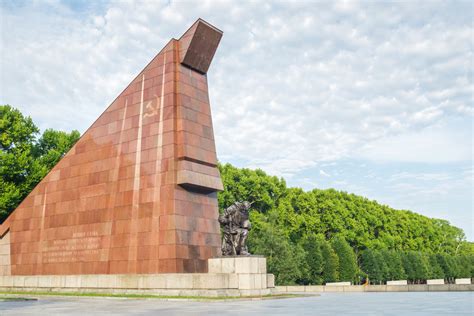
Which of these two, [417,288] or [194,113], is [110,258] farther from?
[417,288]

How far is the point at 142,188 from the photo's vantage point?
2373 cm

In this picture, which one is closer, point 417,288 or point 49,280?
point 49,280

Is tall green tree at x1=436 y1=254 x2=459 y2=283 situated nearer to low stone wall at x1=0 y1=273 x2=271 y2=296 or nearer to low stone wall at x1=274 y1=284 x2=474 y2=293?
low stone wall at x1=274 y1=284 x2=474 y2=293

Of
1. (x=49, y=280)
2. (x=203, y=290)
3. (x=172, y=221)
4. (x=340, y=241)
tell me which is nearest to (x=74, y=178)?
(x=49, y=280)

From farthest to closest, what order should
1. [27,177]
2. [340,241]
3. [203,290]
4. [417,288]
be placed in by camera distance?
[340,241] < [27,177] < [417,288] < [203,290]

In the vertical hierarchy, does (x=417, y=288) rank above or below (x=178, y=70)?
below

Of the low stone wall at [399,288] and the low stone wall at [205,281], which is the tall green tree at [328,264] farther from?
the low stone wall at [205,281]

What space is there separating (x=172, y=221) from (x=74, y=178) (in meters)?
7.84

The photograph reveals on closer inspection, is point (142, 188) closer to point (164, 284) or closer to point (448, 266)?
point (164, 284)

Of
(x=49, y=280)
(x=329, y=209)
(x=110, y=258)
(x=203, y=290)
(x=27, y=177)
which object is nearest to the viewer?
(x=203, y=290)

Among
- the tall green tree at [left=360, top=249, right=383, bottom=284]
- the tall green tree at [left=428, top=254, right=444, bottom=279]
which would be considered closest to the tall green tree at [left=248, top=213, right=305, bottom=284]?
the tall green tree at [left=360, top=249, right=383, bottom=284]

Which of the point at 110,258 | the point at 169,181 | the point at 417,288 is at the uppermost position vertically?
the point at 169,181

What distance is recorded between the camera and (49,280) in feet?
83.8

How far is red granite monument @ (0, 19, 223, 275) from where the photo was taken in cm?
2275
